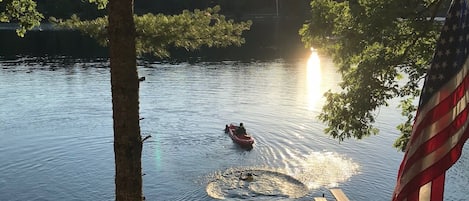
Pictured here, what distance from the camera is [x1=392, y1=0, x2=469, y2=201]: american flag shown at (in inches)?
247

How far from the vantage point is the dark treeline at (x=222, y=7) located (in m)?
113

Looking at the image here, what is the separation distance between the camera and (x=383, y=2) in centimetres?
1254

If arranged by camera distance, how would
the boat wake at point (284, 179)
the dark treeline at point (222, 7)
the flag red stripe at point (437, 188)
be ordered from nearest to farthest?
the flag red stripe at point (437, 188)
the boat wake at point (284, 179)
the dark treeline at point (222, 7)

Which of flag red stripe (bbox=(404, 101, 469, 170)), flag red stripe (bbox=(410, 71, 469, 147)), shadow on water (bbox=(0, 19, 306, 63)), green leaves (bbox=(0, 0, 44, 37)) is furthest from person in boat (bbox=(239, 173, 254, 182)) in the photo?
shadow on water (bbox=(0, 19, 306, 63))

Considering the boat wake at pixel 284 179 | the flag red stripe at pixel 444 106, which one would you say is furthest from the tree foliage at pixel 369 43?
the boat wake at pixel 284 179

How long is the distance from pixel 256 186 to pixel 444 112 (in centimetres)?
2347

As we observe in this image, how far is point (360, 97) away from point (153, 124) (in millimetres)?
30861

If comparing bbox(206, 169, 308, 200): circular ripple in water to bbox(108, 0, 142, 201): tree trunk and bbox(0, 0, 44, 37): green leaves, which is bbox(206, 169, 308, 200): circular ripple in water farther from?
bbox(108, 0, 142, 201): tree trunk

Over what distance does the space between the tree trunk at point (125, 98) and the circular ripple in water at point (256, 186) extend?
801 inches

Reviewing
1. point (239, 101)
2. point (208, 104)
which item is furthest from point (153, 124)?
point (239, 101)

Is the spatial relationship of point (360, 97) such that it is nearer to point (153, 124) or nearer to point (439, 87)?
point (439, 87)

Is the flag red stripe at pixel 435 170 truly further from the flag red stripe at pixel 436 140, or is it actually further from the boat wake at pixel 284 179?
the boat wake at pixel 284 179

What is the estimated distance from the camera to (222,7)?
458 feet

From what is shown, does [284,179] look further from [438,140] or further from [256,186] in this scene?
[438,140]
